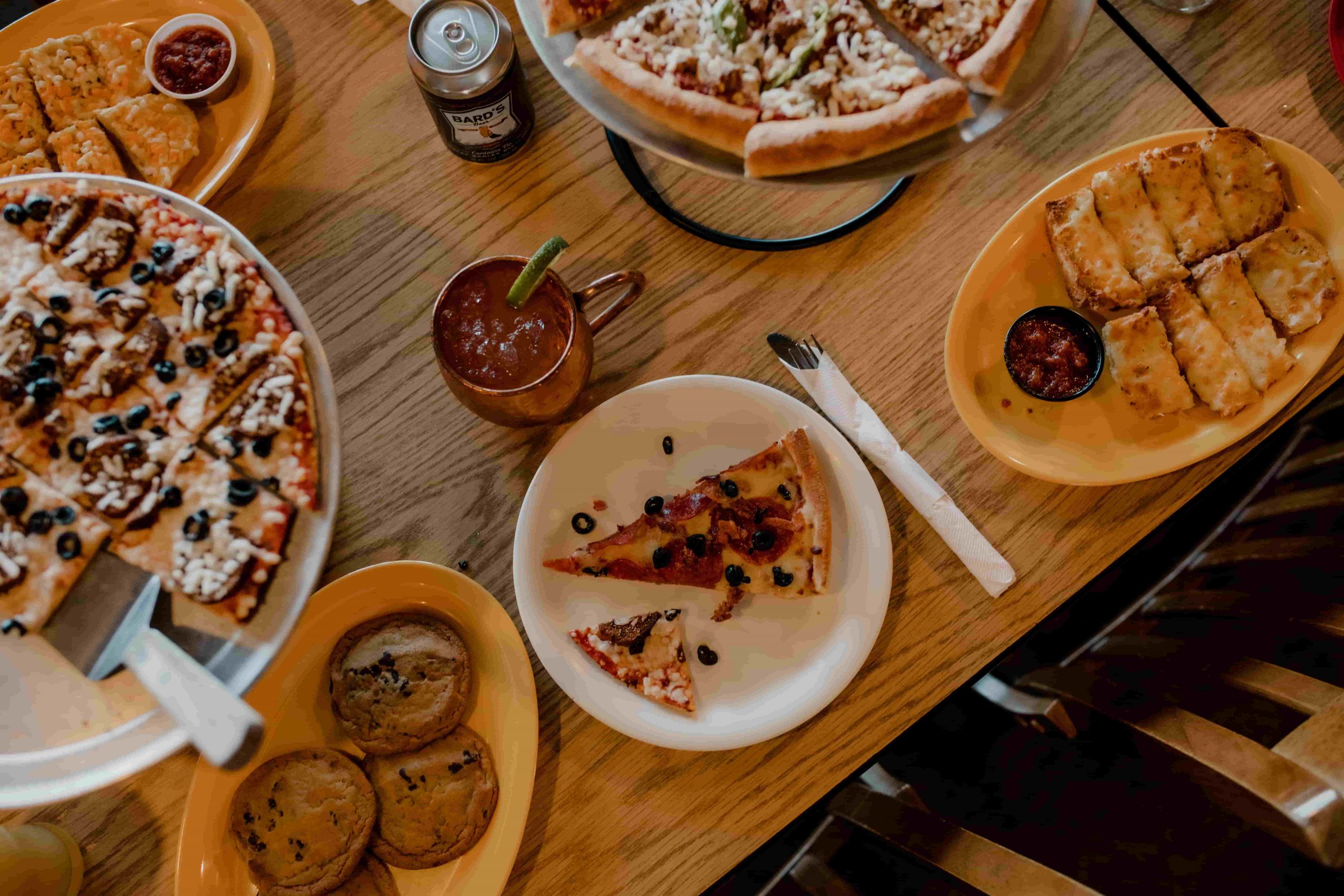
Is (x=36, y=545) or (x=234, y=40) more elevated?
(x=234, y=40)

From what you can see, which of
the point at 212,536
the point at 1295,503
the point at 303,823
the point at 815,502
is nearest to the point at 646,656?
the point at 815,502

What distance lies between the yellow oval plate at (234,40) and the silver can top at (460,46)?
1.49 ft

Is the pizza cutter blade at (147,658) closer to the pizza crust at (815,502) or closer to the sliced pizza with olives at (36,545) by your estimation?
the sliced pizza with olives at (36,545)

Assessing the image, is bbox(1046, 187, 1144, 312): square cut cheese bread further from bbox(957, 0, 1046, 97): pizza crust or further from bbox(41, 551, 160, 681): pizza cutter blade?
bbox(41, 551, 160, 681): pizza cutter blade

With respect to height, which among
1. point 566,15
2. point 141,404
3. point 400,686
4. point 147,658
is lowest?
point 400,686

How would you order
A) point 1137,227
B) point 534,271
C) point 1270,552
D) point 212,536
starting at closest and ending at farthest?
point 212,536
point 534,271
point 1137,227
point 1270,552

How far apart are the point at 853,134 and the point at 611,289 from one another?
0.54 meters

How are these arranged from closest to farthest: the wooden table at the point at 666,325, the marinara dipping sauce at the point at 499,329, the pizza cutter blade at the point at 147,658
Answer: the pizza cutter blade at the point at 147,658, the marinara dipping sauce at the point at 499,329, the wooden table at the point at 666,325

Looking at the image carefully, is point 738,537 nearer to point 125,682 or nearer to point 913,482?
point 913,482

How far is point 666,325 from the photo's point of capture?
1.85m

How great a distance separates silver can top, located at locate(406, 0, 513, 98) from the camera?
160 cm

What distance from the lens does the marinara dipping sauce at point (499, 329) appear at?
158 cm

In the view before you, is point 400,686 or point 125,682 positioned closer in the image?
point 125,682

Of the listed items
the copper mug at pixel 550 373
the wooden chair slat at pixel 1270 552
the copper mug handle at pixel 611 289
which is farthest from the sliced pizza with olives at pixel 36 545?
the wooden chair slat at pixel 1270 552
